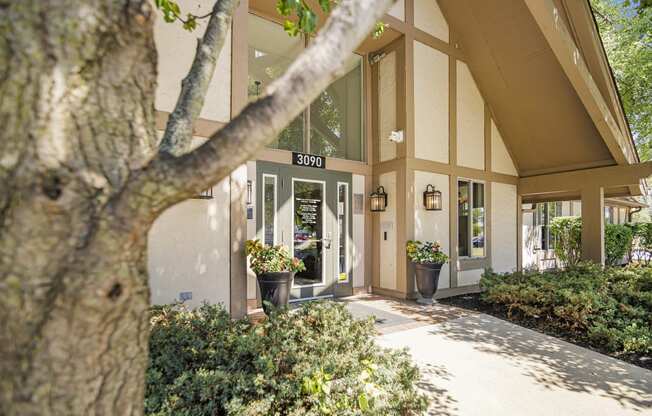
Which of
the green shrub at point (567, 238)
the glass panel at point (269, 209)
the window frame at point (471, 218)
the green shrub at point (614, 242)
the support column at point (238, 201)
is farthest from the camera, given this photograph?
the green shrub at point (614, 242)

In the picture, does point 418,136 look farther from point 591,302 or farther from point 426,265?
point 591,302

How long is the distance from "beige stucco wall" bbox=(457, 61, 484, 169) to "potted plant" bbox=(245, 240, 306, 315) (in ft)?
15.3

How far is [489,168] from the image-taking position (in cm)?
793

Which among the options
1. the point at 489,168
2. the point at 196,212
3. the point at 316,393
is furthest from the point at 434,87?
the point at 316,393

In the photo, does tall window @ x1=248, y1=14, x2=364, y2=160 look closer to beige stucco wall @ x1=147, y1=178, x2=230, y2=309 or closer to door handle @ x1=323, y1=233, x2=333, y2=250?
door handle @ x1=323, y1=233, x2=333, y2=250

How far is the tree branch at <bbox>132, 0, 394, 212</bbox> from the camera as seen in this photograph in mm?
A: 928

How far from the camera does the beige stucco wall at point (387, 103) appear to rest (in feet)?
22.2

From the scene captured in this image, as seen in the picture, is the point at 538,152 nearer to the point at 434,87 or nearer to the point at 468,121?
the point at 468,121

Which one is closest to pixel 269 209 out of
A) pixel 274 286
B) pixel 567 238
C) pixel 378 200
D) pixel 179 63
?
pixel 274 286

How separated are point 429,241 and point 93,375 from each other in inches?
251

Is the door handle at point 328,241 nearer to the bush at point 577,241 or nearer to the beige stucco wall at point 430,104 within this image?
the beige stucco wall at point 430,104

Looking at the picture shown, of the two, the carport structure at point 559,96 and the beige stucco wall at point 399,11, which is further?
the beige stucco wall at point 399,11

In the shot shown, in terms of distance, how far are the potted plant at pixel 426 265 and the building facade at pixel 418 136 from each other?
251mm

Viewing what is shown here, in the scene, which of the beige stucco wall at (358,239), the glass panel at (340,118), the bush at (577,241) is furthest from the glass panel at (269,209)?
the bush at (577,241)
